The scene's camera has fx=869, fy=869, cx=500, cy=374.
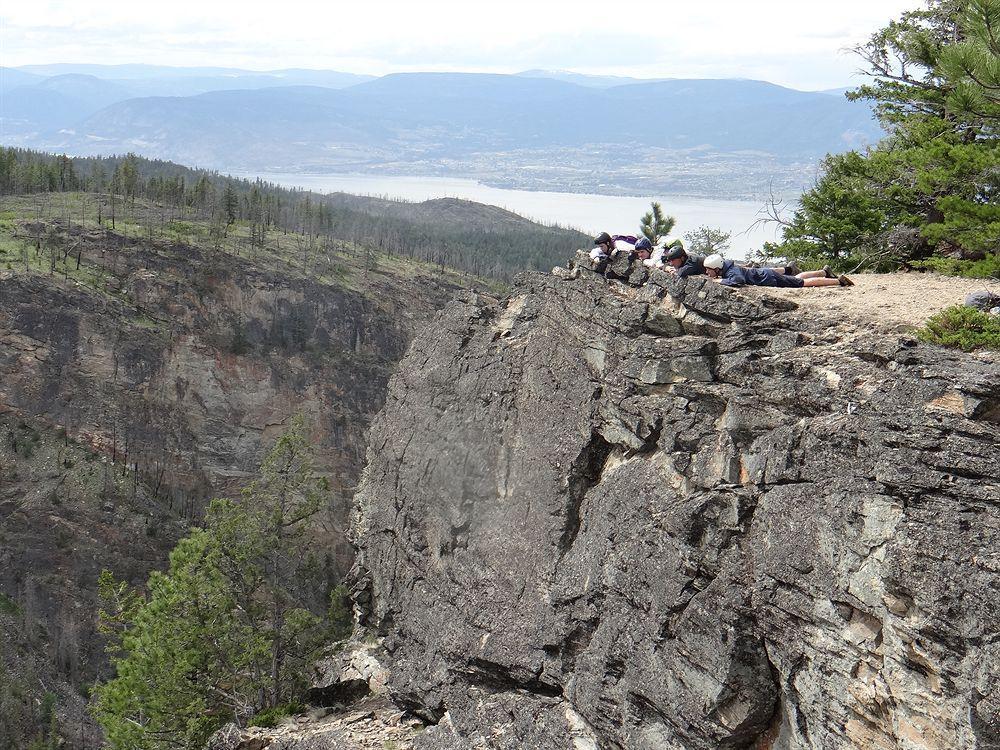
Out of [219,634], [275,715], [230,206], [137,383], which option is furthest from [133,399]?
[275,715]

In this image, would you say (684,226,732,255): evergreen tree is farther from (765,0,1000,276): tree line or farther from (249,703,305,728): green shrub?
(249,703,305,728): green shrub

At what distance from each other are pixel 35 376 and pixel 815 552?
247 ft

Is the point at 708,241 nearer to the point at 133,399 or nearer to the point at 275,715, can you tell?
the point at 275,715

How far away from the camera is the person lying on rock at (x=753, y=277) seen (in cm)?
1767

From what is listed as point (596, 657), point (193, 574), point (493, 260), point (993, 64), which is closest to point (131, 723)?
point (193, 574)

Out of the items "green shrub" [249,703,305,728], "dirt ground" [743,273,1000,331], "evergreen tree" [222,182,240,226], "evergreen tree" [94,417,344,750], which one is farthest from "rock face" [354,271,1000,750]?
"evergreen tree" [222,182,240,226]

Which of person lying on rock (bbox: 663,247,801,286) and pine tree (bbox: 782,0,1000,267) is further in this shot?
person lying on rock (bbox: 663,247,801,286)

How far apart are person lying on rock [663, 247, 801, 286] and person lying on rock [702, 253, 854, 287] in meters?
0.15

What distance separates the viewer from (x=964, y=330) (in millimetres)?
13453

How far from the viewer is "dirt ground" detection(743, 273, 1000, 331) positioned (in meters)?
15.3

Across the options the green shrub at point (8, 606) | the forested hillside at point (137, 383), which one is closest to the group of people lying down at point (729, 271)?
the forested hillside at point (137, 383)

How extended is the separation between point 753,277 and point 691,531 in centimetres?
617

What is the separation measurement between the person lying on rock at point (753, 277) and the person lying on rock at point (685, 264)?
0.15 m

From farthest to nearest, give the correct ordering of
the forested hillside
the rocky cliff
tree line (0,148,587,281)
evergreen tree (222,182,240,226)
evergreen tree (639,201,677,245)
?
tree line (0,148,587,281), evergreen tree (222,182,240,226), the rocky cliff, the forested hillside, evergreen tree (639,201,677,245)
